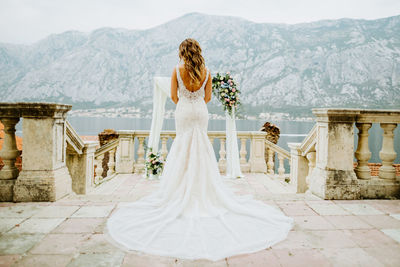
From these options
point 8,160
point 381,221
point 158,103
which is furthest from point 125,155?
point 381,221

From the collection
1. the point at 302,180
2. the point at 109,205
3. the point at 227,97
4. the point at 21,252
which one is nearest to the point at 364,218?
the point at 302,180

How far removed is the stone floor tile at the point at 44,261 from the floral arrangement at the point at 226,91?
19.3 feet

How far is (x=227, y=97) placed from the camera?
7.71 meters

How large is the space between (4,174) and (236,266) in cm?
363

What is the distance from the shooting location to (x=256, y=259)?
97.1 inches

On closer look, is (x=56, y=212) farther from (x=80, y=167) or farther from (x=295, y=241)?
(x=295, y=241)

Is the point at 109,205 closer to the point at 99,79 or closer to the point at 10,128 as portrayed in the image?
the point at 10,128

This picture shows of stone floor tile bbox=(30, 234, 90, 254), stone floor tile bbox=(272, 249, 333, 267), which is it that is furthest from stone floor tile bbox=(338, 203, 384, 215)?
stone floor tile bbox=(30, 234, 90, 254)

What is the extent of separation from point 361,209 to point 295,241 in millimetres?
1604

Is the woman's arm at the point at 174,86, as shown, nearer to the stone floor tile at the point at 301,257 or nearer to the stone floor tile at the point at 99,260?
the stone floor tile at the point at 99,260

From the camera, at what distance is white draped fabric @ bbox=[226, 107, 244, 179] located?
7.64m

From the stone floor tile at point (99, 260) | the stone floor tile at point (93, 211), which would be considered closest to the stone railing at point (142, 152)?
the stone floor tile at point (93, 211)

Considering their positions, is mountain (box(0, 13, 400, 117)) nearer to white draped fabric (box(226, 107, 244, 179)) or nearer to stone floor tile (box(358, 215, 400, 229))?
white draped fabric (box(226, 107, 244, 179))

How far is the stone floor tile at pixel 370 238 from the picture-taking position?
110 inches
